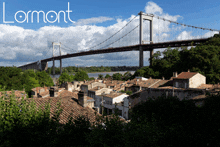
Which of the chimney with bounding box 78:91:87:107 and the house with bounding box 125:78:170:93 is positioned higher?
the chimney with bounding box 78:91:87:107

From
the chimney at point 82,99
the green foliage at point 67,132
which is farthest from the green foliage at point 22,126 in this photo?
the chimney at point 82,99

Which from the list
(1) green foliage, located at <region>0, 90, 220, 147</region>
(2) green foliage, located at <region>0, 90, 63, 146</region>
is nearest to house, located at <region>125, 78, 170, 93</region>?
(1) green foliage, located at <region>0, 90, 220, 147</region>

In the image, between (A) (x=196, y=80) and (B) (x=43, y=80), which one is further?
(B) (x=43, y=80)

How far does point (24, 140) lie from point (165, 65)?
4694 centimetres

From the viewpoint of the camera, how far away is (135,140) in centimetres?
495

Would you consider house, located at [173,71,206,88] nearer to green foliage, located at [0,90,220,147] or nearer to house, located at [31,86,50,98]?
house, located at [31,86,50,98]

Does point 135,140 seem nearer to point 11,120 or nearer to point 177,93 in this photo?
point 11,120

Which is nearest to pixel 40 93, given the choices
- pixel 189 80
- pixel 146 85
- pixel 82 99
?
pixel 82 99

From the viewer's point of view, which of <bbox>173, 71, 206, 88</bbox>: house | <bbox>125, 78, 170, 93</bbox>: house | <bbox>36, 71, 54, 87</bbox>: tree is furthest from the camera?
<bbox>36, 71, 54, 87</bbox>: tree

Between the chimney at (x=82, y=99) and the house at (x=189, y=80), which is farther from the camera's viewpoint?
the house at (x=189, y=80)

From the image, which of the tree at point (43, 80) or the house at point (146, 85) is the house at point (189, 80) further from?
the tree at point (43, 80)

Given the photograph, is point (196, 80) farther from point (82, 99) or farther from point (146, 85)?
point (82, 99)

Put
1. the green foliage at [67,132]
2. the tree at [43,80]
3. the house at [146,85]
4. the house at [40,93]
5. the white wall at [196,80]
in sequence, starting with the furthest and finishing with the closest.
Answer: the tree at [43,80], the house at [146,85], the white wall at [196,80], the house at [40,93], the green foliage at [67,132]

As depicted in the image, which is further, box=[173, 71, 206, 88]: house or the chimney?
box=[173, 71, 206, 88]: house
